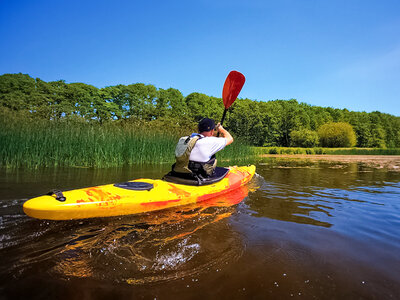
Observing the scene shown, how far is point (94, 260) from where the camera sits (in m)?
1.76

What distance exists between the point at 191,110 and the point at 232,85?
2658 centimetres

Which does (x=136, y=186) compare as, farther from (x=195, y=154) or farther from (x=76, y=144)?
(x=76, y=144)

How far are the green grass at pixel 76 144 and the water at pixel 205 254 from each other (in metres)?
3.53

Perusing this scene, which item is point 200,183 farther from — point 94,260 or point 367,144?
point 367,144

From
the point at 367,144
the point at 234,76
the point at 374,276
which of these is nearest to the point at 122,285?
the point at 374,276

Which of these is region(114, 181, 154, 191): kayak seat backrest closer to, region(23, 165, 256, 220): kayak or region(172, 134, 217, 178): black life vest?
region(23, 165, 256, 220): kayak

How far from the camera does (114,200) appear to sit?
2.63 m

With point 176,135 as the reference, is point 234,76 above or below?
above

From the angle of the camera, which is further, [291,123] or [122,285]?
[291,123]

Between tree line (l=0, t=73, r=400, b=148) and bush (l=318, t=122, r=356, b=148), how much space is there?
1.45 meters

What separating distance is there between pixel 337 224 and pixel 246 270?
163 centimetres

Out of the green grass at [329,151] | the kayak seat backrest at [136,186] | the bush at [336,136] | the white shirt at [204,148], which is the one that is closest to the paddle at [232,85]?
the white shirt at [204,148]

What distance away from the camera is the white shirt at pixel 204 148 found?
11.3 feet

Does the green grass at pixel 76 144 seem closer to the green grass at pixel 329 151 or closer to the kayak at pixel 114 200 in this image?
the kayak at pixel 114 200
